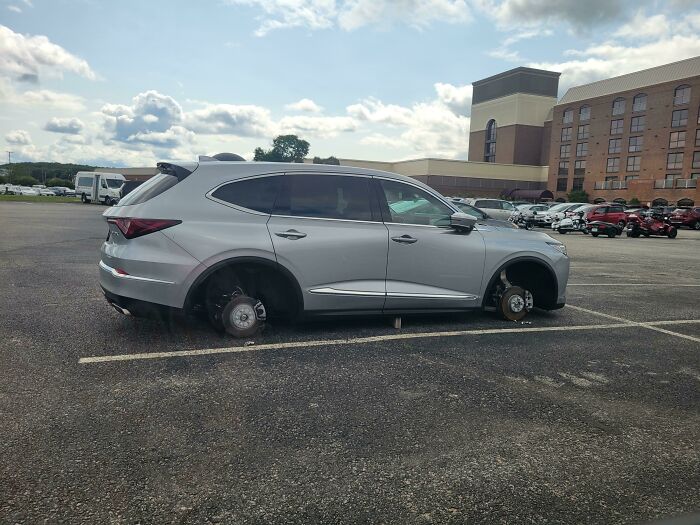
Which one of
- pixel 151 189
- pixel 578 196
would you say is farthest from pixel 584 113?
pixel 151 189

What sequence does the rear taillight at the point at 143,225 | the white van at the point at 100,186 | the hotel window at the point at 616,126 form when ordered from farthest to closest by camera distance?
the hotel window at the point at 616,126 < the white van at the point at 100,186 < the rear taillight at the point at 143,225

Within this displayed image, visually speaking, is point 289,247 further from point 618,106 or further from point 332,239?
point 618,106

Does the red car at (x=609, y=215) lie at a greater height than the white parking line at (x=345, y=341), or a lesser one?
greater

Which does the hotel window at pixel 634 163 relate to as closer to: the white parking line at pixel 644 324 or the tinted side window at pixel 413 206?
the white parking line at pixel 644 324

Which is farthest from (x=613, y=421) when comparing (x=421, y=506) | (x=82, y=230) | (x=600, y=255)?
(x=82, y=230)

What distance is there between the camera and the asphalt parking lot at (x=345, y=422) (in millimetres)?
2566

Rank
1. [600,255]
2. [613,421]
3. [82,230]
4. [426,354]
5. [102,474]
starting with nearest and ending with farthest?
[102,474] < [613,421] < [426,354] < [600,255] < [82,230]

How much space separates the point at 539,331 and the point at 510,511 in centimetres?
377

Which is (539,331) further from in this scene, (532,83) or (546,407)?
(532,83)

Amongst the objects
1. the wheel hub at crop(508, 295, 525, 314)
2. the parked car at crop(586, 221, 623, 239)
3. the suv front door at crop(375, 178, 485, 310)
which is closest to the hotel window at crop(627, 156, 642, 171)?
the parked car at crop(586, 221, 623, 239)

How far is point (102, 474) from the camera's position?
2711 mm

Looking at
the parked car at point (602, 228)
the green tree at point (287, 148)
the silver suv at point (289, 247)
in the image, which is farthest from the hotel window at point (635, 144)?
the green tree at point (287, 148)

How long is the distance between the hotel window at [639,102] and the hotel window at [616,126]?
2.25 meters

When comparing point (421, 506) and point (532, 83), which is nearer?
point (421, 506)
